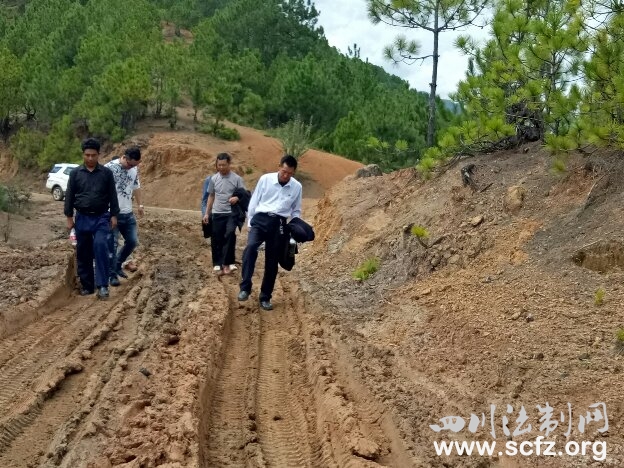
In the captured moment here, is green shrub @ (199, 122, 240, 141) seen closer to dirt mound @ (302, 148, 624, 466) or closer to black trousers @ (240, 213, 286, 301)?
dirt mound @ (302, 148, 624, 466)

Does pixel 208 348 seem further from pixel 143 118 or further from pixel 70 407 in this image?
pixel 143 118

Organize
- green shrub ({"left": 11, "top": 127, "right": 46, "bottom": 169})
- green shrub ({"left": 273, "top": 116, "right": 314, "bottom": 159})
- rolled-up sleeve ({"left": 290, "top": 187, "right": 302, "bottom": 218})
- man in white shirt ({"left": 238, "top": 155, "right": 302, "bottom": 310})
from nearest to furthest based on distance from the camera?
1. man in white shirt ({"left": 238, "top": 155, "right": 302, "bottom": 310})
2. rolled-up sleeve ({"left": 290, "top": 187, "right": 302, "bottom": 218})
3. green shrub ({"left": 273, "top": 116, "right": 314, "bottom": 159})
4. green shrub ({"left": 11, "top": 127, "right": 46, "bottom": 169})

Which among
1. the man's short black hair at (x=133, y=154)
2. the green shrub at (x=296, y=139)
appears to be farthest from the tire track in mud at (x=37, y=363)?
the green shrub at (x=296, y=139)

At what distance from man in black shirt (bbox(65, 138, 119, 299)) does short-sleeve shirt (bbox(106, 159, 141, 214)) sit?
0.92 metres

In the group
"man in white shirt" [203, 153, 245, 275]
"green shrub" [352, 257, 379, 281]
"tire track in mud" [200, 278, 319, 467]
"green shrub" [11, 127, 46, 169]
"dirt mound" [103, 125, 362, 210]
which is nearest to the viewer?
"tire track in mud" [200, 278, 319, 467]

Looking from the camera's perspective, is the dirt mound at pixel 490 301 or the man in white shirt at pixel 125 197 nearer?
the dirt mound at pixel 490 301

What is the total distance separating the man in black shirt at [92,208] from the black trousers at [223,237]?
1831 mm

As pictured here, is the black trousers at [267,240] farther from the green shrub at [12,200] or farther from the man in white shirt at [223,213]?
the green shrub at [12,200]

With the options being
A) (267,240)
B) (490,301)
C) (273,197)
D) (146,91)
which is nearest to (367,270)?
(267,240)

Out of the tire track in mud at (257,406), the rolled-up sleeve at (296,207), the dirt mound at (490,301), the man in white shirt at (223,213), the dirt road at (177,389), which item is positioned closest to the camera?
the dirt road at (177,389)

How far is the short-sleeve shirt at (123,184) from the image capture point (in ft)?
30.2

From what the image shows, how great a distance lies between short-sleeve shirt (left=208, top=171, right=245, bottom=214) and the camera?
9.69 metres

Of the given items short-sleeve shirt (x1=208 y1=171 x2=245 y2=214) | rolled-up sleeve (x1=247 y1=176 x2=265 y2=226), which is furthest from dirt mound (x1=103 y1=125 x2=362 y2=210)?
rolled-up sleeve (x1=247 y1=176 x2=265 y2=226)

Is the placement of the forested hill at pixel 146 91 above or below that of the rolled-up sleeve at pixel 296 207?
above
